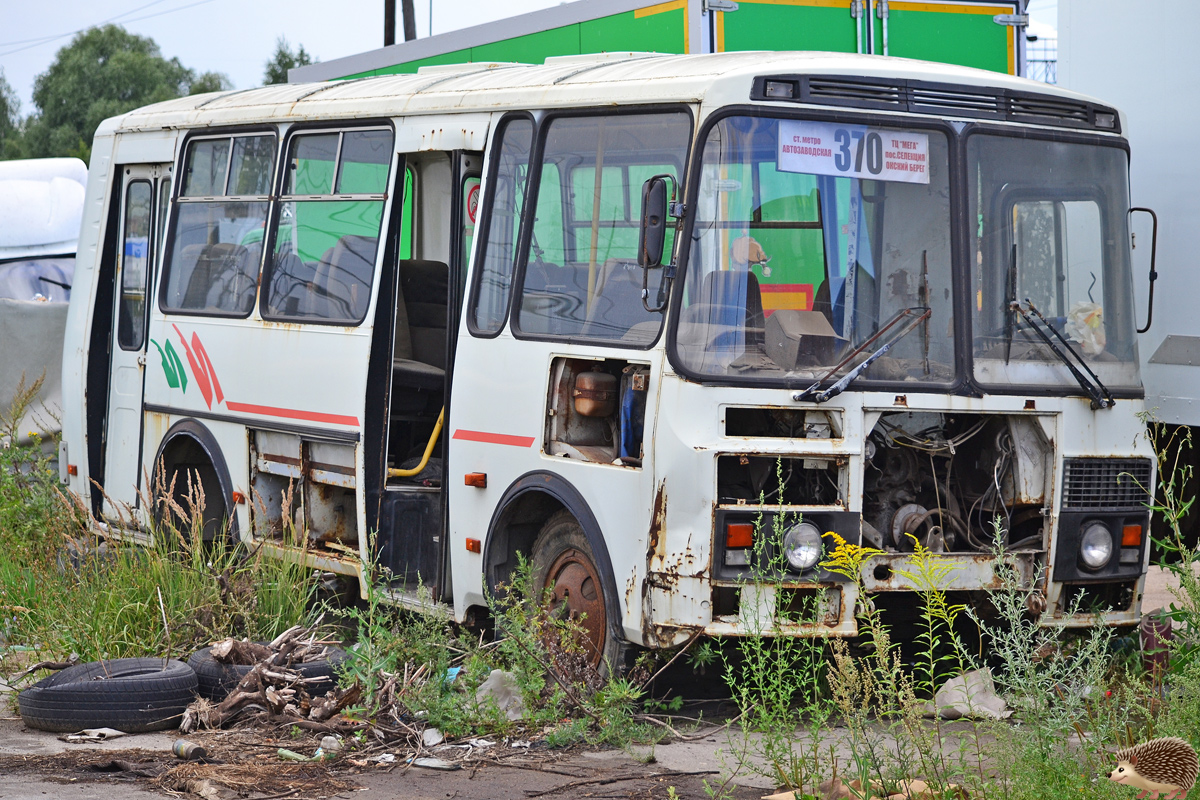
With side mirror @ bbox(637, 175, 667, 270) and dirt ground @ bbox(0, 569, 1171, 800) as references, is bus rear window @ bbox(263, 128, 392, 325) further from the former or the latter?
dirt ground @ bbox(0, 569, 1171, 800)

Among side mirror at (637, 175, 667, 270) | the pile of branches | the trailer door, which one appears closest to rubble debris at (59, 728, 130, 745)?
the pile of branches

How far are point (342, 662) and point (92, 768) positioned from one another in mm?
1156

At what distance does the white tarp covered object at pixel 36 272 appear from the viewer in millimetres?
12859

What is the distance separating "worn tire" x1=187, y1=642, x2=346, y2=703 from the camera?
20.7ft

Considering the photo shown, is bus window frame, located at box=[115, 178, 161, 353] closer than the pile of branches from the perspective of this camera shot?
No

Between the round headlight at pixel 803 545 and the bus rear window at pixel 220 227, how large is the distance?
406 centimetres

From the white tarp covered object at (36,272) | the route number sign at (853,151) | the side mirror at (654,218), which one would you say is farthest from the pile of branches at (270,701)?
the white tarp covered object at (36,272)

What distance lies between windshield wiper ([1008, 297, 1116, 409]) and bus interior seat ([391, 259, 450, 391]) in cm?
308

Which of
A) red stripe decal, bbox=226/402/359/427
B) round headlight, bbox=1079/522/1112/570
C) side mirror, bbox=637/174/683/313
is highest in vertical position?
side mirror, bbox=637/174/683/313

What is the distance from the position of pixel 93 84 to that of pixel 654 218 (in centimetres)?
5725

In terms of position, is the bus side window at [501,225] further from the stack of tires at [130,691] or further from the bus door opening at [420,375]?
the stack of tires at [130,691]

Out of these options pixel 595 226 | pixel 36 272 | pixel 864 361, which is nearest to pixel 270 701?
pixel 595 226

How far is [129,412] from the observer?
948 cm

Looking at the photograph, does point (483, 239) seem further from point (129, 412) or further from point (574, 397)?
point (129, 412)
